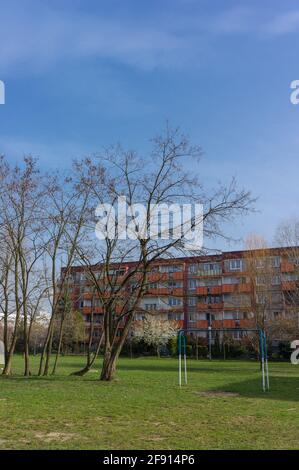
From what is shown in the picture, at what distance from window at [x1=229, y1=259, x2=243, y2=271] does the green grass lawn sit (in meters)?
49.1

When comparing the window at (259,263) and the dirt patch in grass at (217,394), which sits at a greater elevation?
the window at (259,263)

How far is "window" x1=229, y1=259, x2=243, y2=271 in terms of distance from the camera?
65.6 meters

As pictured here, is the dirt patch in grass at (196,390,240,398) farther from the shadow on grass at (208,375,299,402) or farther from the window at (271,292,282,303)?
the window at (271,292,282,303)

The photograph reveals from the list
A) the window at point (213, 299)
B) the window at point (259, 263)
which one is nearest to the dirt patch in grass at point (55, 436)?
the window at point (259, 263)

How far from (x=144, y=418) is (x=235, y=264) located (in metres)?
57.0

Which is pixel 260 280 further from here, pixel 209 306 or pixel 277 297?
pixel 209 306

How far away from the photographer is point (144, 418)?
1030cm

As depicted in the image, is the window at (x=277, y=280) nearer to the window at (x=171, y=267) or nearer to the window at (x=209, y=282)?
the window at (x=209, y=282)

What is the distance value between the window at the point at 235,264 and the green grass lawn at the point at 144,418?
49.1m

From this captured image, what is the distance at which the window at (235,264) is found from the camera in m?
65.6

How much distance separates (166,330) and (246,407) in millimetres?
49211

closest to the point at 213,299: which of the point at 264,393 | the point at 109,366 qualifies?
the point at 109,366

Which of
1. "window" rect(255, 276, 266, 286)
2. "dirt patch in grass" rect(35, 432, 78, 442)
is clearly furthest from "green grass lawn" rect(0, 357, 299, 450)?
"window" rect(255, 276, 266, 286)

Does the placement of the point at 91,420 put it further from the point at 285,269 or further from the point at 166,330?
the point at 166,330
